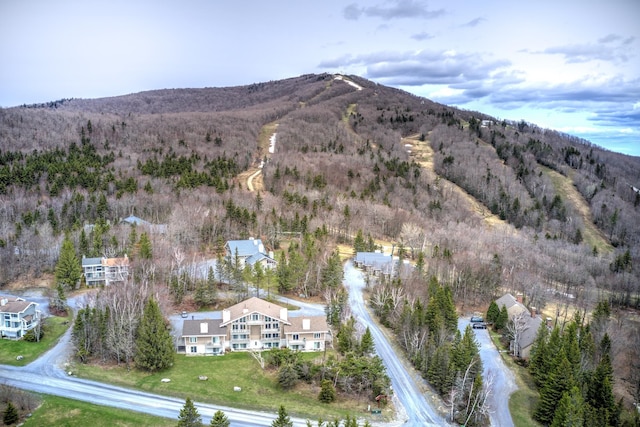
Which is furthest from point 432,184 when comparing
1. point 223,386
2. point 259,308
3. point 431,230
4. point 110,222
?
point 223,386

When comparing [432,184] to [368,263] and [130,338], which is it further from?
[130,338]

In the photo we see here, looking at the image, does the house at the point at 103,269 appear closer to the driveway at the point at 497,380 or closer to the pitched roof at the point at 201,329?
the pitched roof at the point at 201,329

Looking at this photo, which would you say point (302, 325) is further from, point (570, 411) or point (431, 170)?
point (431, 170)

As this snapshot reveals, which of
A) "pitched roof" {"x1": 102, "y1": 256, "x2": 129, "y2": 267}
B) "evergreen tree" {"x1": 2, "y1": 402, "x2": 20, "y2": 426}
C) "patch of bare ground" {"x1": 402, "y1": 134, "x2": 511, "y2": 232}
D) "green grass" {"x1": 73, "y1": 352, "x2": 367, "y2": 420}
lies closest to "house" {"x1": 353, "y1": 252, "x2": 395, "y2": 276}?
"green grass" {"x1": 73, "y1": 352, "x2": 367, "y2": 420}

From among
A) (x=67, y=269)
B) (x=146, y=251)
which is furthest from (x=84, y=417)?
(x=146, y=251)

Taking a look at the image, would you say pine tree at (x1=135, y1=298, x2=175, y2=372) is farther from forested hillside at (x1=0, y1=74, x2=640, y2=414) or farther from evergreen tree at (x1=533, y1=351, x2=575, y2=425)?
evergreen tree at (x1=533, y1=351, x2=575, y2=425)

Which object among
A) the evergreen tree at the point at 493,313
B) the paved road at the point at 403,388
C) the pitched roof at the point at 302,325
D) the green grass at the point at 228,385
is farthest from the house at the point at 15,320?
the evergreen tree at the point at 493,313
